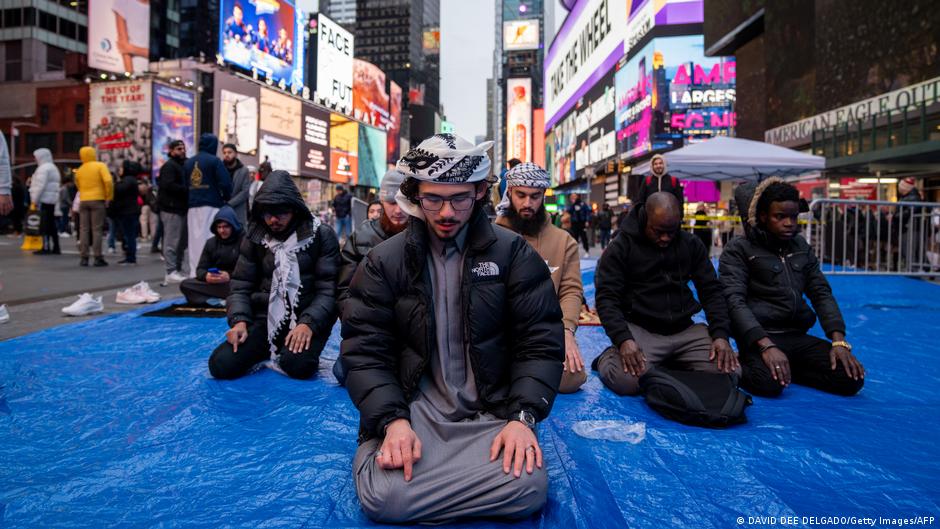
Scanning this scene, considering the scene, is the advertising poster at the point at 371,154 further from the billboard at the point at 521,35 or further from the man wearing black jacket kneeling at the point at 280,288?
the billboard at the point at 521,35

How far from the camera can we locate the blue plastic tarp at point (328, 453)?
2.26m

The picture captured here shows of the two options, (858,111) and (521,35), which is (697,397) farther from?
(521,35)

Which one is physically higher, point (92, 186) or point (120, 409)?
point (92, 186)

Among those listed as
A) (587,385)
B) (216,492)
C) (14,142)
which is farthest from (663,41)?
(14,142)

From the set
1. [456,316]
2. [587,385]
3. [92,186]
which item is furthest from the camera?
[92,186]

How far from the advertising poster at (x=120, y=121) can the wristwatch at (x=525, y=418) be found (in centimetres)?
3312

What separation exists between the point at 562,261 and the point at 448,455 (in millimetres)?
2137

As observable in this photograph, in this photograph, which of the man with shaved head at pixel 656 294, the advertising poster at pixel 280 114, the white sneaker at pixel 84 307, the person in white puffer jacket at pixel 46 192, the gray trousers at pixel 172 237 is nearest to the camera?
the man with shaved head at pixel 656 294

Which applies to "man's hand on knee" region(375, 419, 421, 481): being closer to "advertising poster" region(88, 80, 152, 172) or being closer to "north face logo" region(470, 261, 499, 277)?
"north face logo" region(470, 261, 499, 277)

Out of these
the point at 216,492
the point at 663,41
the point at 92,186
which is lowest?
the point at 216,492

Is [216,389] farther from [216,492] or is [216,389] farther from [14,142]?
[14,142]

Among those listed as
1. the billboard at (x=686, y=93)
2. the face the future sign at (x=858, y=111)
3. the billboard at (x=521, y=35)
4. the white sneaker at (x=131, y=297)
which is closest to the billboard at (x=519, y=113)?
the billboard at (x=521, y=35)

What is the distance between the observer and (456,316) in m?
2.35

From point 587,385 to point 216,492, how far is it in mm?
2506
